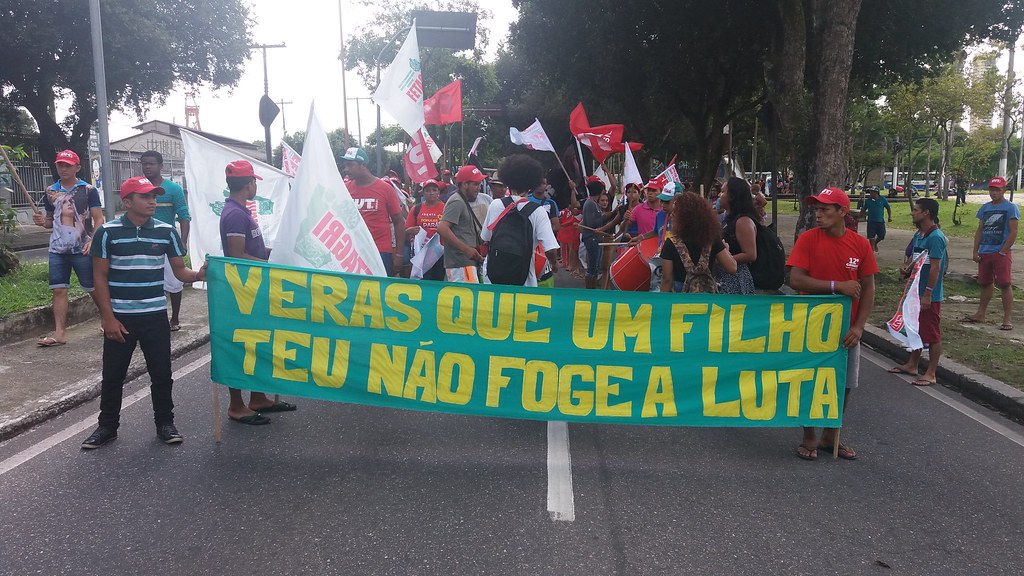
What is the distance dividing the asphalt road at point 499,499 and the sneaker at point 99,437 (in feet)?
0.17

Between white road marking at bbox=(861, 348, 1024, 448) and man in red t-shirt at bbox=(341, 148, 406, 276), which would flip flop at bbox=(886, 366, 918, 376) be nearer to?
white road marking at bbox=(861, 348, 1024, 448)

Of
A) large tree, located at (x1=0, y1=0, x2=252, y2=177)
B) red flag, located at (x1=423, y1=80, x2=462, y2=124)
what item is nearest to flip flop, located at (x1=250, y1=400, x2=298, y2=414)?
red flag, located at (x1=423, y1=80, x2=462, y2=124)

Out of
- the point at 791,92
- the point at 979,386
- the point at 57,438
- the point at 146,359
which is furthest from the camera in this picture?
the point at 791,92

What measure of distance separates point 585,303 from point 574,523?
4.69 feet

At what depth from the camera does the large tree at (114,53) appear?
74.7ft

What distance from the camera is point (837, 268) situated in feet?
15.3

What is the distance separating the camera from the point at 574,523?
3729 millimetres

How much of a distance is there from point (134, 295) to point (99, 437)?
0.92m

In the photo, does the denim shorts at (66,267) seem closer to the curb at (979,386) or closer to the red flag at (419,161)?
the red flag at (419,161)

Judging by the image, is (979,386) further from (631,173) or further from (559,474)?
(631,173)

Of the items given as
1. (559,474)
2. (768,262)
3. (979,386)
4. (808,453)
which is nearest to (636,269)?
(768,262)

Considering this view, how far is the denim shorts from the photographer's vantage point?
709 centimetres

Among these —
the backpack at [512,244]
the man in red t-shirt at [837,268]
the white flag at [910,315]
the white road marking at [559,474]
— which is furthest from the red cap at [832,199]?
the white road marking at [559,474]

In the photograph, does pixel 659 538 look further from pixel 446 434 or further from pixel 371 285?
pixel 371 285
